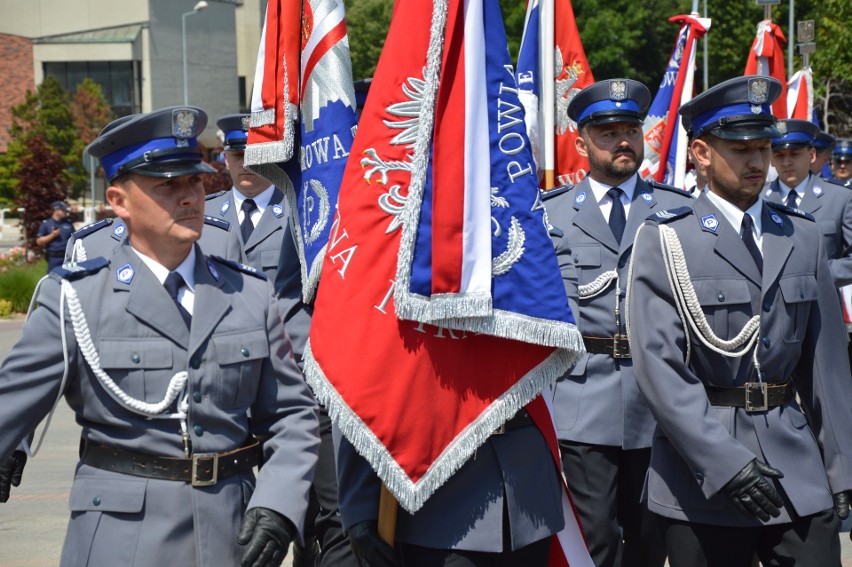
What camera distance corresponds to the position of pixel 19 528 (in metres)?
7.95

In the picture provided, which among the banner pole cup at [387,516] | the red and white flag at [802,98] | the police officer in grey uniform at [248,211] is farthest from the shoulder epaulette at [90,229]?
the red and white flag at [802,98]

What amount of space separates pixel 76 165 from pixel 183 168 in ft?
163

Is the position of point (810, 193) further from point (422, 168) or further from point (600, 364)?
point (422, 168)

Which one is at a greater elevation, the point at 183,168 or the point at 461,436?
the point at 183,168

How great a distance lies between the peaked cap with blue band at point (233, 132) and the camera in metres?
7.86

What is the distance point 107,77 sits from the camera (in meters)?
68.9

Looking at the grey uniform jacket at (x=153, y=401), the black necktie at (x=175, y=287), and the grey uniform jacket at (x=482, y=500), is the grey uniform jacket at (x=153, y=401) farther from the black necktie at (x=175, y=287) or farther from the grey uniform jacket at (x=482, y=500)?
the grey uniform jacket at (x=482, y=500)

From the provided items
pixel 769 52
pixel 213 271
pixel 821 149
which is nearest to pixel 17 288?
pixel 821 149

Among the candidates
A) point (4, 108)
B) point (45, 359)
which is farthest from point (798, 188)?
point (4, 108)

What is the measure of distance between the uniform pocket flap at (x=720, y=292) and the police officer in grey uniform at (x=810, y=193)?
4316 mm

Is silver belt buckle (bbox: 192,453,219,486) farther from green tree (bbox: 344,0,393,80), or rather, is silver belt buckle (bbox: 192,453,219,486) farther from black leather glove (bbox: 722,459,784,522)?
green tree (bbox: 344,0,393,80)

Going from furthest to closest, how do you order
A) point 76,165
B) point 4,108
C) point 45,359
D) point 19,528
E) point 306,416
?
point 4,108, point 76,165, point 19,528, point 306,416, point 45,359

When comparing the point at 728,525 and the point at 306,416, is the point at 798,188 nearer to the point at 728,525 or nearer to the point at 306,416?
the point at 728,525

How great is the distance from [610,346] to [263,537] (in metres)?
2.85
